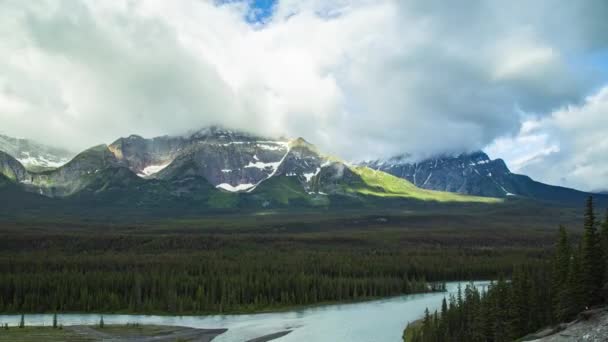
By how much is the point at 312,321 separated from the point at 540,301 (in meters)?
62.0

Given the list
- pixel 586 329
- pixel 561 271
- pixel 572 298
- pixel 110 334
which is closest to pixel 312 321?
pixel 110 334

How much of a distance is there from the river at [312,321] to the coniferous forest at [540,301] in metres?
14.6

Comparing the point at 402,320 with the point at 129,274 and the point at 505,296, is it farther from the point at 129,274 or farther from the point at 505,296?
the point at 129,274

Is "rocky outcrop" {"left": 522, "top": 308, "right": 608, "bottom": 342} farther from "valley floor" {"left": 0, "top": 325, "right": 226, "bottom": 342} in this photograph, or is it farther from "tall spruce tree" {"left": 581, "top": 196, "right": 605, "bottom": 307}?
"valley floor" {"left": 0, "top": 325, "right": 226, "bottom": 342}

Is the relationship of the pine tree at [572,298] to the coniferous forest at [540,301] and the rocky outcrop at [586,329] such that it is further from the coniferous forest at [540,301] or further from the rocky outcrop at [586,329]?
the rocky outcrop at [586,329]

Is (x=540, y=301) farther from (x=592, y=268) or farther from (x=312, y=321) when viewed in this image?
(x=312, y=321)

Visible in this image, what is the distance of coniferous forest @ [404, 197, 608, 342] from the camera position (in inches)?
2640

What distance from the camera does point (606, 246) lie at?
73438 mm

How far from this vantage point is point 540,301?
287 ft

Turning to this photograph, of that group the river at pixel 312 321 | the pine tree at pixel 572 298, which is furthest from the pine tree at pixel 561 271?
the river at pixel 312 321

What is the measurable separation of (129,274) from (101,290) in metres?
14.2

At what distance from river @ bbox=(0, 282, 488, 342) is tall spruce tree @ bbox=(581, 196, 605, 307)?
164 ft

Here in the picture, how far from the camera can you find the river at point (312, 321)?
116m

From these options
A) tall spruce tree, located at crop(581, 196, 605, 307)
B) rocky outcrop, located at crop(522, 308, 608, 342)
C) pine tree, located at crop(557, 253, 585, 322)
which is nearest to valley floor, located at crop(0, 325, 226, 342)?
pine tree, located at crop(557, 253, 585, 322)
